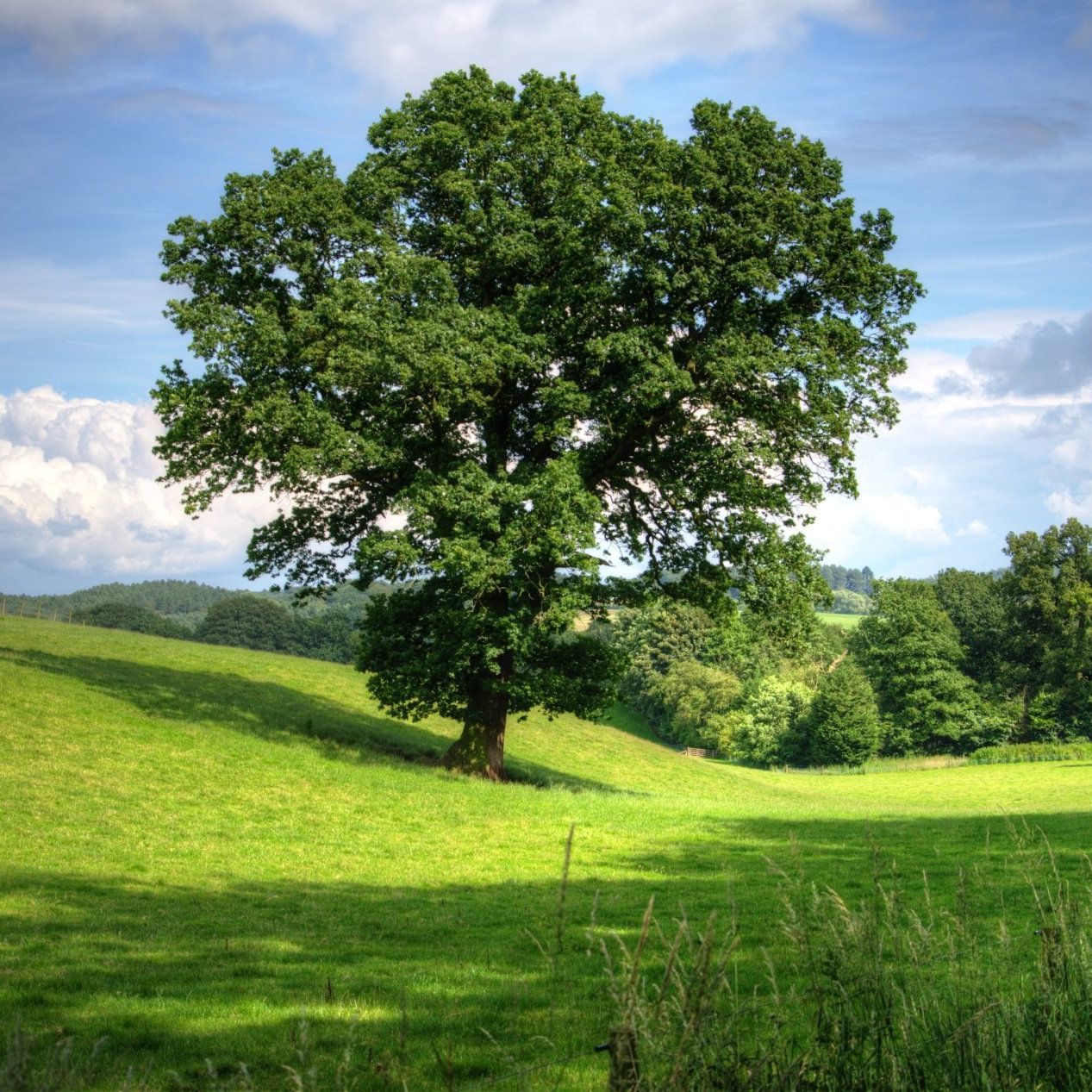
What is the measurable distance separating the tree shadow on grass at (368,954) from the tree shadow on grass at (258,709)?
16.4 metres

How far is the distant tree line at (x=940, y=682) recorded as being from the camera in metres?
92.4

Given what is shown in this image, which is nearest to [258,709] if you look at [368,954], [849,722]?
[368,954]

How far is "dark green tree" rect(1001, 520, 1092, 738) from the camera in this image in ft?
306

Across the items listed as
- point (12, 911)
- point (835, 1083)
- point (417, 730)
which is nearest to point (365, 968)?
point (12, 911)

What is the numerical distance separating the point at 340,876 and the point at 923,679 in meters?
83.7

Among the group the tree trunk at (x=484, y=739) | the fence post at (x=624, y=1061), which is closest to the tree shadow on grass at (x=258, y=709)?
the tree trunk at (x=484, y=739)

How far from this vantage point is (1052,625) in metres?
97.4

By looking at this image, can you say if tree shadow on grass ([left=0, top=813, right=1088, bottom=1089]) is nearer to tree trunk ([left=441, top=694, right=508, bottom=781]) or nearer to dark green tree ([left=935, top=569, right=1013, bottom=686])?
tree trunk ([left=441, top=694, right=508, bottom=781])

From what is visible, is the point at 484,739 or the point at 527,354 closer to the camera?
the point at 527,354

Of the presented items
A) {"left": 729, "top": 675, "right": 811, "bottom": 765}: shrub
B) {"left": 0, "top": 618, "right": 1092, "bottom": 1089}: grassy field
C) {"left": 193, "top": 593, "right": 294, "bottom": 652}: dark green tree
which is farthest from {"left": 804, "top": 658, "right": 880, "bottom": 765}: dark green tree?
{"left": 193, "top": 593, "right": 294, "bottom": 652}: dark green tree

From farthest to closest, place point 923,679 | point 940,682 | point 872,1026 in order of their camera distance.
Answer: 1. point 940,682
2. point 923,679
3. point 872,1026

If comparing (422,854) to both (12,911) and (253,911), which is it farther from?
(12,911)

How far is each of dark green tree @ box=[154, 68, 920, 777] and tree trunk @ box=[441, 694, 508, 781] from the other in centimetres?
128

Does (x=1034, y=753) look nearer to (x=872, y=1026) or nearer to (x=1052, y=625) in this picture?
(x=1052, y=625)
